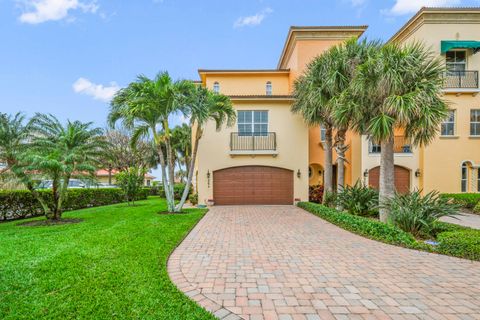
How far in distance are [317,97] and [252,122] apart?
5.10 metres

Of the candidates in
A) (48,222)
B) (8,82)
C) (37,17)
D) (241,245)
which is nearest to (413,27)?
(241,245)

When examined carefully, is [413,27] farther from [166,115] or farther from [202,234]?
[202,234]

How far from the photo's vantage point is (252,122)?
1538cm

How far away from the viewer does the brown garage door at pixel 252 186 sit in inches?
603

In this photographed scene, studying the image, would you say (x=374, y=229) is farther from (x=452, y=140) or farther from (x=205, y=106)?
(x=452, y=140)

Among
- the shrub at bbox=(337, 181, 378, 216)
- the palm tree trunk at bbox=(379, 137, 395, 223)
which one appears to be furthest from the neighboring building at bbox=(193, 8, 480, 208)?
the palm tree trunk at bbox=(379, 137, 395, 223)

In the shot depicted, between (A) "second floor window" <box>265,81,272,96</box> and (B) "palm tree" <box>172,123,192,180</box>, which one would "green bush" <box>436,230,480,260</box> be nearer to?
(A) "second floor window" <box>265,81,272,96</box>

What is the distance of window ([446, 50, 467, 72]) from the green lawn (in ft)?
62.4

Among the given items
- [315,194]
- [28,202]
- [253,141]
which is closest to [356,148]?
[315,194]

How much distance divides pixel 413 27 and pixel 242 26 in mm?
11371

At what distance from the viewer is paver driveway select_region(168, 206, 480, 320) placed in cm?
343

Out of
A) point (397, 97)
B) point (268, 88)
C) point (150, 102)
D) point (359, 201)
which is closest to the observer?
point (397, 97)

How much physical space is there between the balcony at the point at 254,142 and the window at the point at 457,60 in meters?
11.9

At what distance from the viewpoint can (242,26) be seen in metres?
18.5
